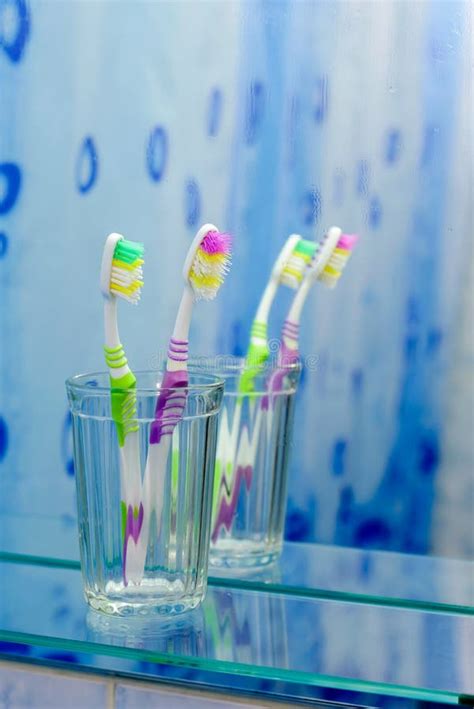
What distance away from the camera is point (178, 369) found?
60 centimetres

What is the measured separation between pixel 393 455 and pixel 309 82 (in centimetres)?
28

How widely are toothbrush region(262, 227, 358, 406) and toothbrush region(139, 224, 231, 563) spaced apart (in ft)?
0.40

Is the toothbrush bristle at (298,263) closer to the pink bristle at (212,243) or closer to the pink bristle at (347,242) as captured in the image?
the pink bristle at (347,242)

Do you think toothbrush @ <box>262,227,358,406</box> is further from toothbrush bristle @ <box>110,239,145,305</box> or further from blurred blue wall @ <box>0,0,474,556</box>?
toothbrush bristle @ <box>110,239,145,305</box>

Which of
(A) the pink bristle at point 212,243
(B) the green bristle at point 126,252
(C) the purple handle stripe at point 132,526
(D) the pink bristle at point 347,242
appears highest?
(D) the pink bristle at point 347,242

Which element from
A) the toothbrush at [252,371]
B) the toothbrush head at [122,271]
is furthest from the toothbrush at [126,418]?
the toothbrush at [252,371]

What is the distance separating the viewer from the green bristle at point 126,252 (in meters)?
0.59

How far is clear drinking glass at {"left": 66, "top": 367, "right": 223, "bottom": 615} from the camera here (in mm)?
598

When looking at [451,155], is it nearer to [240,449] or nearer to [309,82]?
[309,82]

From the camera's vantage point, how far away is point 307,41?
2.42 feet

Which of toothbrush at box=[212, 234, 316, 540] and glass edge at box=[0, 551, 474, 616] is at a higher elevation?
toothbrush at box=[212, 234, 316, 540]

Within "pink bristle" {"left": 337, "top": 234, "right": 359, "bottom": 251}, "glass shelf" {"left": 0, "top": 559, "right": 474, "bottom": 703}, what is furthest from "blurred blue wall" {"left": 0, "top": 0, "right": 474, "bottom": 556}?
"glass shelf" {"left": 0, "top": 559, "right": 474, "bottom": 703}

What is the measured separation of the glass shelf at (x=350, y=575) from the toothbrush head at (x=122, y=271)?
0.72 ft

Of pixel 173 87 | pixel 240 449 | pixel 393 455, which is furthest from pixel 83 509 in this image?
pixel 173 87
